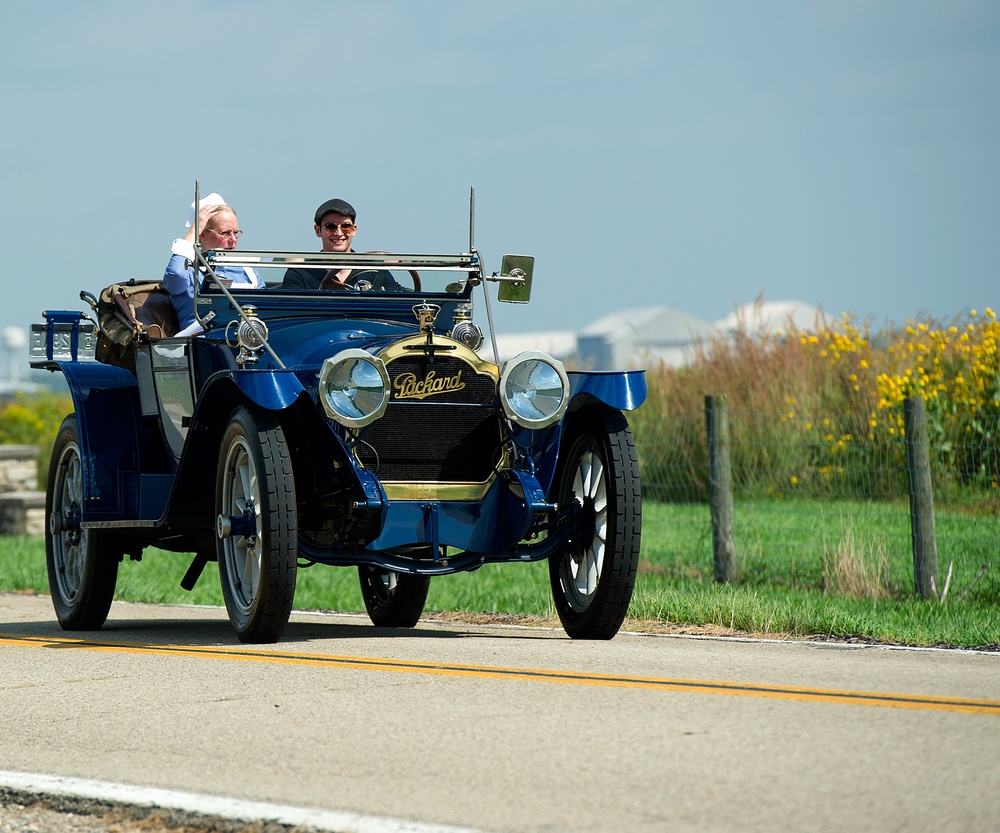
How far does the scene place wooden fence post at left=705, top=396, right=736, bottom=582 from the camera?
468 inches

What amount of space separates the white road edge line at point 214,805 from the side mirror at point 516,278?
469 centimetres

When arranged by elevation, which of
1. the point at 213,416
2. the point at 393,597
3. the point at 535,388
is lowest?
the point at 393,597

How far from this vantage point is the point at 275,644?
7520 millimetres

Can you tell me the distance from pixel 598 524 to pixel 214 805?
3722 millimetres

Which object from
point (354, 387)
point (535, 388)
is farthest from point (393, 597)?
point (354, 387)

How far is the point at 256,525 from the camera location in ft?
24.3

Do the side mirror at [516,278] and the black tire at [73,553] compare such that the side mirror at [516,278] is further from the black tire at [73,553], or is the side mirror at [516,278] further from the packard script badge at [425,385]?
the black tire at [73,553]

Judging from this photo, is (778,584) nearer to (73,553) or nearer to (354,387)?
(73,553)

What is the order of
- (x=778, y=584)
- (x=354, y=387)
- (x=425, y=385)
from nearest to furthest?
(x=354, y=387) → (x=425, y=385) → (x=778, y=584)

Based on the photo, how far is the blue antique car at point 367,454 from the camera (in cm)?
735

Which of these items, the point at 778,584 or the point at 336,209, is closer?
the point at 336,209

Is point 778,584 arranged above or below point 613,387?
below

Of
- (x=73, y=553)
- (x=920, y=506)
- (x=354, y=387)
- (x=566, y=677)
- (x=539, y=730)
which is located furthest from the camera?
(x=920, y=506)

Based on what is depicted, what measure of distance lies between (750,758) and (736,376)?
1523 cm
